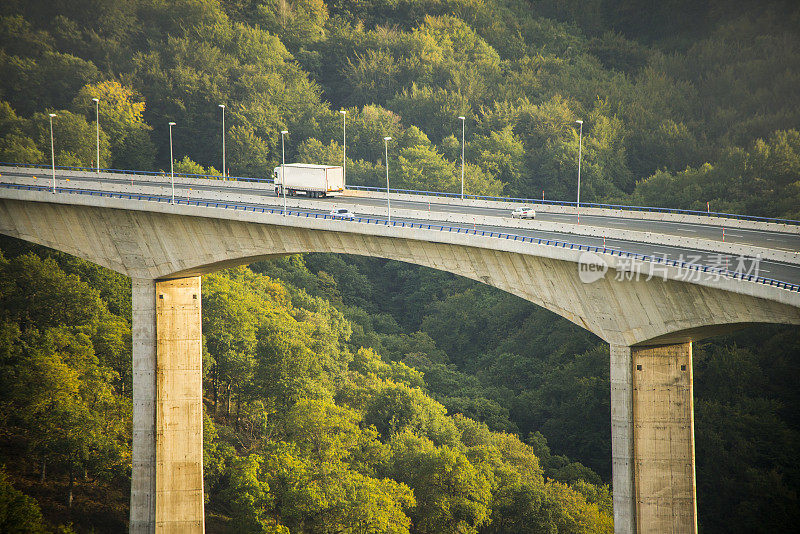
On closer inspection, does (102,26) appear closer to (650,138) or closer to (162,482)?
(650,138)

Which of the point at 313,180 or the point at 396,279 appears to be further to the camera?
the point at 396,279

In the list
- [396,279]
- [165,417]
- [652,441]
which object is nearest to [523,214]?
[652,441]

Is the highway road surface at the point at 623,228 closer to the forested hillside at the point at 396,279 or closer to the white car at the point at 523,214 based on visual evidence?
the white car at the point at 523,214

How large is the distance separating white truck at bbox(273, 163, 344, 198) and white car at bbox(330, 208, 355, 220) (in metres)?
8.95

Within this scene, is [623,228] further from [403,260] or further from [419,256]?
[403,260]

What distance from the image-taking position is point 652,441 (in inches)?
1543

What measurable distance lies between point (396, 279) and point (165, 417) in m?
38.7

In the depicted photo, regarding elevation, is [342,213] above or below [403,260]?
above

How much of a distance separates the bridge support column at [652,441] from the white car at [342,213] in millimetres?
14489

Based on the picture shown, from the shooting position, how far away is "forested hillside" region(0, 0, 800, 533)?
2210 inches

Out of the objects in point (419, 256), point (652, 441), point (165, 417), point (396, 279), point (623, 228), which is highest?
point (623, 228)

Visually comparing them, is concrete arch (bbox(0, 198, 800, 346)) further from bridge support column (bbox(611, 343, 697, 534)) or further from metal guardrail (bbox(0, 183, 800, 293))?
bridge support column (bbox(611, 343, 697, 534))

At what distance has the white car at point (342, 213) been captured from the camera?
48406 millimetres

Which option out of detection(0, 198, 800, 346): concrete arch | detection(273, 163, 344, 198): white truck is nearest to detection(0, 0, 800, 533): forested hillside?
detection(0, 198, 800, 346): concrete arch
